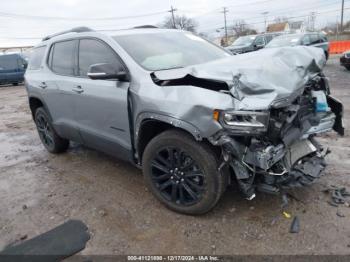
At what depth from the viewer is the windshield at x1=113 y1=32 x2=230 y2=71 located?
3553 mm

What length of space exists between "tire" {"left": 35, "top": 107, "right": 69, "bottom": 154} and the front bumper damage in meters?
3.26

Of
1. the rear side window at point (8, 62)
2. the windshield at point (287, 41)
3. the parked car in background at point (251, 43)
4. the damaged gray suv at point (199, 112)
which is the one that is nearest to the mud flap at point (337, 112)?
the damaged gray suv at point (199, 112)

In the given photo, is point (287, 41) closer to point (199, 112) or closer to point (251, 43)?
point (251, 43)

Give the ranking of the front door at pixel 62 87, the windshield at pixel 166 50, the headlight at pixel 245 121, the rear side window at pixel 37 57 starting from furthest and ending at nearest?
the rear side window at pixel 37 57, the front door at pixel 62 87, the windshield at pixel 166 50, the headlight at pixel 245 121

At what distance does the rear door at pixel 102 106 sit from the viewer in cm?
352

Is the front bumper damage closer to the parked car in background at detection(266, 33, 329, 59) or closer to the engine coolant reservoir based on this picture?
the engine coolant reservoir

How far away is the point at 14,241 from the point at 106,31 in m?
2.50

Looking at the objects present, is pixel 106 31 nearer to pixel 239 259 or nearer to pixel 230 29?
pixel 239 259

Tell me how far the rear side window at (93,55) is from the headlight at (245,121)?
57.1 inches

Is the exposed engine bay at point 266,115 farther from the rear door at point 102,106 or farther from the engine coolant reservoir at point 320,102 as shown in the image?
the rear door at point 102,106

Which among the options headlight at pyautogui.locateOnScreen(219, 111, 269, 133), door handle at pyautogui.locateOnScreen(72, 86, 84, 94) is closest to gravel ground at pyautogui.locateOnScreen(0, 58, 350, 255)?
headlight at pyautogui.locateOnScreen(219, 111, 269, 133)

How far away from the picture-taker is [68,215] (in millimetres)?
3451

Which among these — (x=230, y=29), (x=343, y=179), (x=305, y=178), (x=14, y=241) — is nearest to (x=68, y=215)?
(x=14, y=241)

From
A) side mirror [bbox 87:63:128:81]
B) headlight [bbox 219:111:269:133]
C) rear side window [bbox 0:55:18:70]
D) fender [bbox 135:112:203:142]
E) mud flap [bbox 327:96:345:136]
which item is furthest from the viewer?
rear side window [bbox 0:55:18:70]
